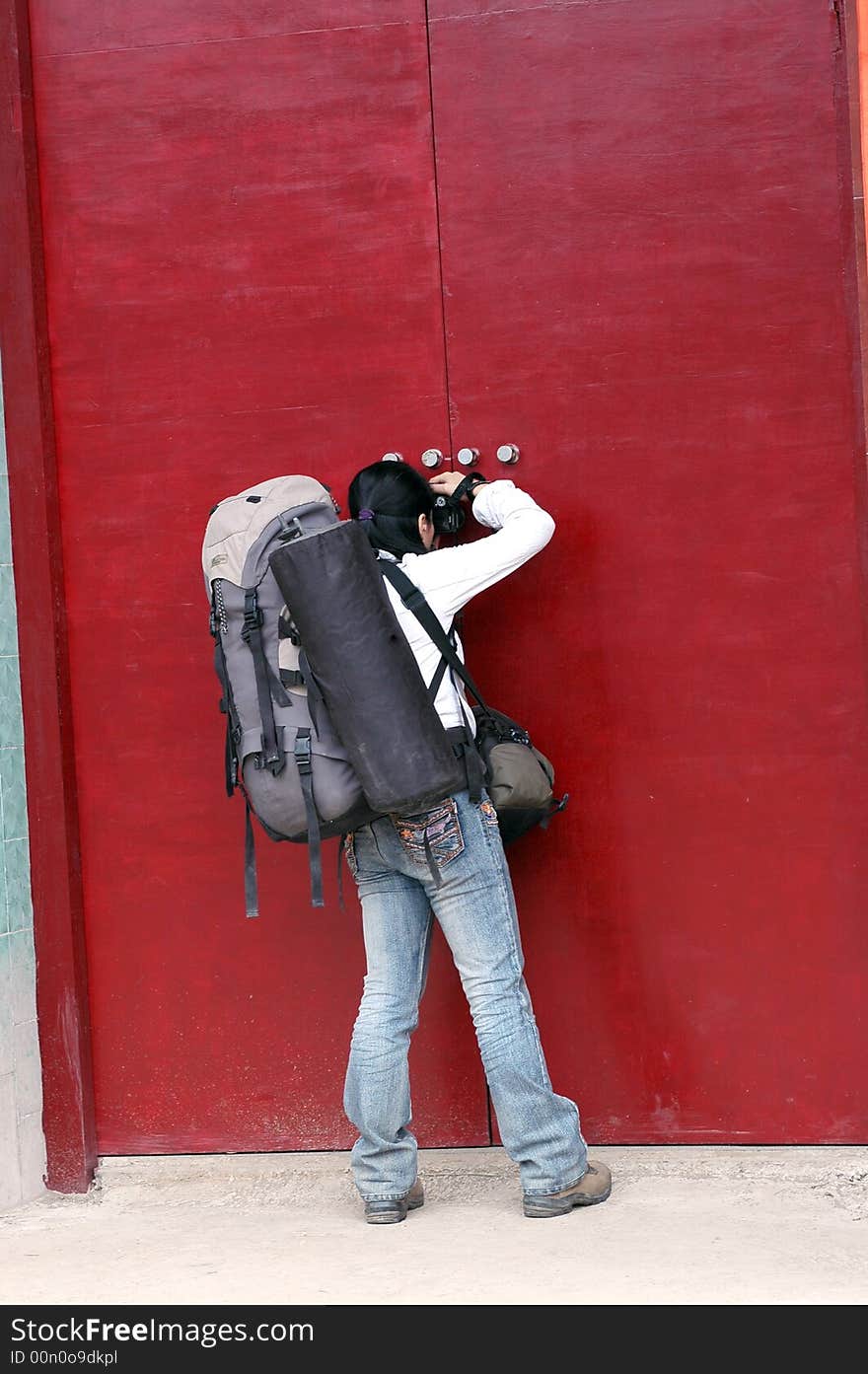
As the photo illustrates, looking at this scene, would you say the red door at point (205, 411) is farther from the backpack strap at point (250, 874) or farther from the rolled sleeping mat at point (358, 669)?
the rolled sleeping mat at point (358, 669)

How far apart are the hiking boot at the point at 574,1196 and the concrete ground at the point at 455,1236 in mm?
34

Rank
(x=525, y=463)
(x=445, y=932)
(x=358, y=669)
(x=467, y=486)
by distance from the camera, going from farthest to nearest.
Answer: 1. (x=525, y=463)
2. (x=467, y=486)
3. (x=445, y=932)
4. (x=358, y=669)

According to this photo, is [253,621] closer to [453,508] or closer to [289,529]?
[289,529]

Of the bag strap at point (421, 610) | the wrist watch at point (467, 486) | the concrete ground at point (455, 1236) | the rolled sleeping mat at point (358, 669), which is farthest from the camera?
the wrist watch at point (467, 486)

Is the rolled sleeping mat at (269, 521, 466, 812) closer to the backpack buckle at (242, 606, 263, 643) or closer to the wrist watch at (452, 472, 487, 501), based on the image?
the backpack buckle at (242, 606, 263, 643)

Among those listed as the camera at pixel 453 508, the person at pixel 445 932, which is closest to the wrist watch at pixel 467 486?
the camera at pixel 453 508

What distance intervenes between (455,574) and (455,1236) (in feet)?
4.75

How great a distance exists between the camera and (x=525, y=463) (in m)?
3.54

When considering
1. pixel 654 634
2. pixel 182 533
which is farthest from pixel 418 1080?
pixel 182 533

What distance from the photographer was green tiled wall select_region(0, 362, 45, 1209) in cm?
359

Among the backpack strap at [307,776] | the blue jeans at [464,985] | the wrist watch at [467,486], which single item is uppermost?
the wrist watch at [467,486]

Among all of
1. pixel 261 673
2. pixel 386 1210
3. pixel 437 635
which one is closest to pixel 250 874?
pixel 261 673

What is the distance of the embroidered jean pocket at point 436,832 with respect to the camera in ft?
10.2
